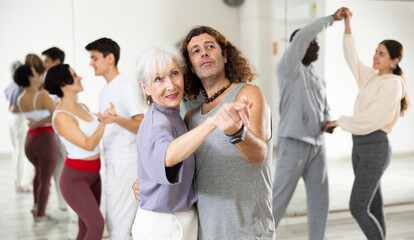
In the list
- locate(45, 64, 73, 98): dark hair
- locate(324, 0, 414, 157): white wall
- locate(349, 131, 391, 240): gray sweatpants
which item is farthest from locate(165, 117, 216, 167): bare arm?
locate(324, 0, 414, 157): white wall

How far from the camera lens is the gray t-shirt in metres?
1.75

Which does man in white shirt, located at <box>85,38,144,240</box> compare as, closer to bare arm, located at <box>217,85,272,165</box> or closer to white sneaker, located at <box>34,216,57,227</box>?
white sneaker, located at <box>34,216,57,227</box>

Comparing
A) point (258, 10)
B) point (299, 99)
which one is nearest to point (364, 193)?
point (299, 99)

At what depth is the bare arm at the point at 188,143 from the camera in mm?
1405

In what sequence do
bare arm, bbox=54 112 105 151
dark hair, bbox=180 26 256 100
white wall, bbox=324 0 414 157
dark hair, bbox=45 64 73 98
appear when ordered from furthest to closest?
white wall, bbox=324 0 414 157, dark hair, bbox=45 64 73 98, bare arm, bbox=54 112 105 151, dark hair, bbox=180 26 256 100

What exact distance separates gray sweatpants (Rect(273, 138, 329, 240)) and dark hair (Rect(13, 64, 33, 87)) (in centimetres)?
207

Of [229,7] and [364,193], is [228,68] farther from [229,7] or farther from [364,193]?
[229,7]

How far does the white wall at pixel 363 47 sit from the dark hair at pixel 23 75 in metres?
2.57

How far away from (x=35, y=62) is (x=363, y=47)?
2.77m

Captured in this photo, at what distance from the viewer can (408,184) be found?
4496 millimetres

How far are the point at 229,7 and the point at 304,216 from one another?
214 centimetres

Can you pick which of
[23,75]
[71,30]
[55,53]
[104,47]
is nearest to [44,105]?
[23,75]

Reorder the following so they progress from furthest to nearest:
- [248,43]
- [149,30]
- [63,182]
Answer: [248,43] < [149,30] < [63,182]

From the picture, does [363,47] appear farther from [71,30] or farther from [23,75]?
[23,75]
